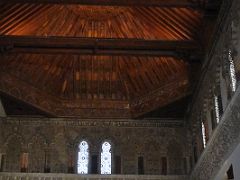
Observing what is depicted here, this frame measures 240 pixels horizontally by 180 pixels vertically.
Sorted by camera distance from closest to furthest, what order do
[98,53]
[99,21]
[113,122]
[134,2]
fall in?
[134,2]
[98,53]
[99,21]
[113,122]

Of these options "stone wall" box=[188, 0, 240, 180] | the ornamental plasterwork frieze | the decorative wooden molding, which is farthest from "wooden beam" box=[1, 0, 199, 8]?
the ornamental plasterwork frieze

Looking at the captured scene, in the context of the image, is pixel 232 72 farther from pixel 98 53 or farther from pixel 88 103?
pixel 88 103

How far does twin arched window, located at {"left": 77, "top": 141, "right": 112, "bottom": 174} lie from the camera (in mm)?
15906

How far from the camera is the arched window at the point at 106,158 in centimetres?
1594

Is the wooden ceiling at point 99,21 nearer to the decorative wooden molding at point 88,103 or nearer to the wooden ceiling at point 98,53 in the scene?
the wooden ceiling at point 98,53

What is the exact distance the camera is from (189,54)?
13.6 m

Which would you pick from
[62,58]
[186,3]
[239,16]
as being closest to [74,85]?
[62,58]

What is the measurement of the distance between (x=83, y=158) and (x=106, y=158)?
71 cm

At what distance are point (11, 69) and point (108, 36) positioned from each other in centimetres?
301

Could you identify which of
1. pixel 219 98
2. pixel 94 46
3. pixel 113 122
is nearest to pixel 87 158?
pixel 113 122

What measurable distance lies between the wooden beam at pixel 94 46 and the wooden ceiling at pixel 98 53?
0.03m

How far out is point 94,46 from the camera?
535 inches

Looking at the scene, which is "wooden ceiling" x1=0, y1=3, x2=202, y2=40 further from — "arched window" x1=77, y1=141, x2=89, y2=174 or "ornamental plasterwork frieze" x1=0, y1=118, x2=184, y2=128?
"arched window" x1=77, y1=141, x2=89, y2=174

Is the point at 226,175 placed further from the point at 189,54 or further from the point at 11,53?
the point at 11,53
